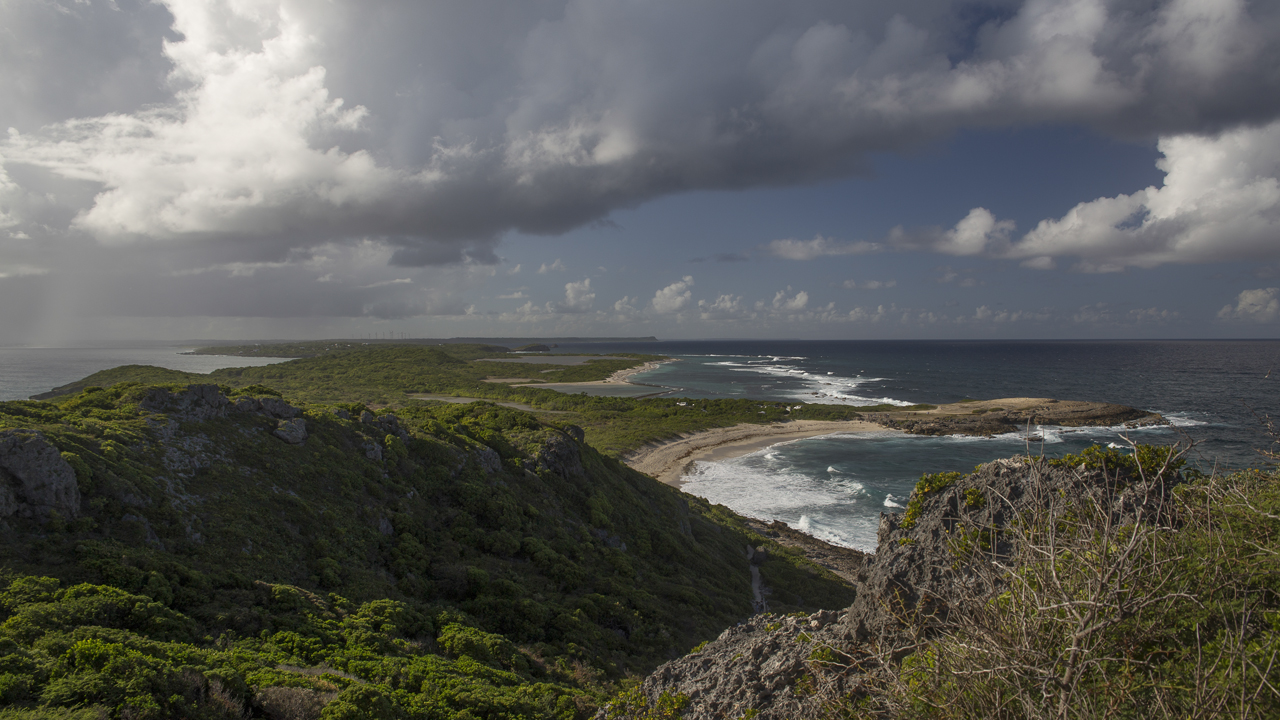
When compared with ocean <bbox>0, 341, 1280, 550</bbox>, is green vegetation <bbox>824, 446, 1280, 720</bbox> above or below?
above

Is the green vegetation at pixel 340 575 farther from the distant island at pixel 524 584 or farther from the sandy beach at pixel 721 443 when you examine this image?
the sandy beach at pixel 721 443

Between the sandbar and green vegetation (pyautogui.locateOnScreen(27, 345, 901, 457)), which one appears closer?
green vegetation (pyautogui.locateOnScreen(27, 345, 901, 457))

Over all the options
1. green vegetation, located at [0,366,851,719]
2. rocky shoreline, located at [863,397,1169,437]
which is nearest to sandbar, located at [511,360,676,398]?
rocky shoreline, located at [863,397,1169,437]

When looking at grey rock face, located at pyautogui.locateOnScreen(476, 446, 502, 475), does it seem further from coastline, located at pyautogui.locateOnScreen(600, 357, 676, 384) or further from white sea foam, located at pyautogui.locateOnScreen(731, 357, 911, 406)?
coastline, located at pyautogui.locateOnScreen(600, 357, 676, 384)

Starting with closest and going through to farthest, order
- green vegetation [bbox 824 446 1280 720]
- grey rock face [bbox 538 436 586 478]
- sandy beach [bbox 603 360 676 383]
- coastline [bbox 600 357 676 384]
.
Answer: green vegetation [bbox 824 446 1280 720]
grey rock face [bbox 538 436 586 478]
coastline [bbox 600 357 676 384]
sandy beach [bbox 603 360 676 383]

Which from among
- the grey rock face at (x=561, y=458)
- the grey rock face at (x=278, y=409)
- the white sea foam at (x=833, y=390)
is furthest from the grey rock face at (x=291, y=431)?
the white sea foam at (x=833, y=390)

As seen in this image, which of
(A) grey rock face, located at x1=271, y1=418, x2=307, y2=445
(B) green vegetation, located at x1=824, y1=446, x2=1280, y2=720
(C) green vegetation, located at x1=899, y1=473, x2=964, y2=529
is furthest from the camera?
(A) grey rock face, located at x1=271, y1=418, x2=307, y2=445
